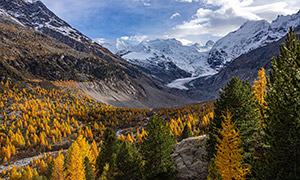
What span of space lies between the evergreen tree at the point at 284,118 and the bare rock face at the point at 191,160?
11.9 metres

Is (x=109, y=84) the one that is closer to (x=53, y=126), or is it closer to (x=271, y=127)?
(x=53, y=126)

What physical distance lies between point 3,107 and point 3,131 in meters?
18.3

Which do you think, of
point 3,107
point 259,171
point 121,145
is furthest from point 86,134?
point 259,171

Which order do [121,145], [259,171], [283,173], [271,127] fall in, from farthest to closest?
1. [121,145]
2. [259,171]
3. [271,127]
4. [283,173]

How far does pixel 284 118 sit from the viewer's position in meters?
11.2

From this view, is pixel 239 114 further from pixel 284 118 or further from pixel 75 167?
pixel 75 167

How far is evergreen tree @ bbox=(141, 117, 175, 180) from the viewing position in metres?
26.5

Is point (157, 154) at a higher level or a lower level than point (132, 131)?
higher

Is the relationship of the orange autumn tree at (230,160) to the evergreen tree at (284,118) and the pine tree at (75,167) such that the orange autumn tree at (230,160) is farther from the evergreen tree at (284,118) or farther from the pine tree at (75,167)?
the pine tree at (75,167)

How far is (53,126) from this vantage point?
275 feet

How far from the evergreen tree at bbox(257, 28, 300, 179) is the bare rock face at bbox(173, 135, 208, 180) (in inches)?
468

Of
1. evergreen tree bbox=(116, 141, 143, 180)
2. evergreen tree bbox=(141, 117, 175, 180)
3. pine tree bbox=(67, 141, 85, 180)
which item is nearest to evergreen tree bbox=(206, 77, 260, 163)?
evergreen tree bbox=(141, 117, 175, 180)


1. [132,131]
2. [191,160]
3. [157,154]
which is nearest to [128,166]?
[157,154]

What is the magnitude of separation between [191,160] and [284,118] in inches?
656
